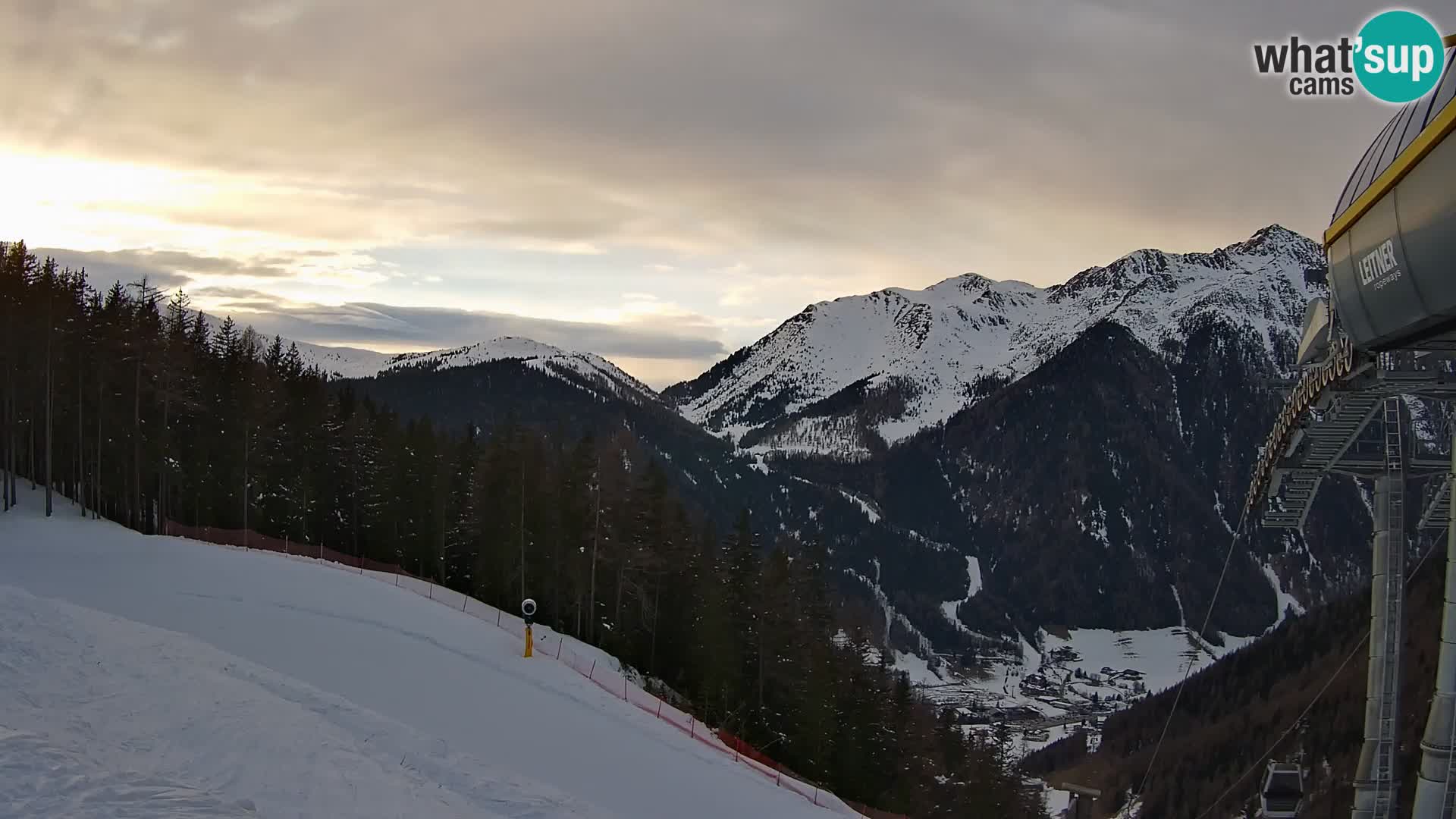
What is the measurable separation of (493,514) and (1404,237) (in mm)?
43263

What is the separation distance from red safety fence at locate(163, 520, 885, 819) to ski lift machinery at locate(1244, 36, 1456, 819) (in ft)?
45.3

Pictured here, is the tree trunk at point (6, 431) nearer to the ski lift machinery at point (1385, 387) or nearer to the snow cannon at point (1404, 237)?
the ski lift machinery at point (1385, 387)

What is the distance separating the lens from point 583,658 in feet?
119

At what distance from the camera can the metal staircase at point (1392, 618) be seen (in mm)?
13477

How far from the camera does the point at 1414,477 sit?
555 inches

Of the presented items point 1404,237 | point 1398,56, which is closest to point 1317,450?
point 1398,56

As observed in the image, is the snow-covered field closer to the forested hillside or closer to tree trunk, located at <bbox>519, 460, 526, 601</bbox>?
tree trunk, located at <bbox>519, 460, 526, 601</bbox>

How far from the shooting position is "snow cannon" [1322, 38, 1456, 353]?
25.1 feet

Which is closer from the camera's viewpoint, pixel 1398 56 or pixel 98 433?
pixel 1398 56

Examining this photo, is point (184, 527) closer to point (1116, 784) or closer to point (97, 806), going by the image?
point (97, 806)

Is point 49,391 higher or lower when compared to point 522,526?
higher

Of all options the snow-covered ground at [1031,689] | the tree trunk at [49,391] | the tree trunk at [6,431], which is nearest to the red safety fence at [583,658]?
the tree trunk at [49,391]

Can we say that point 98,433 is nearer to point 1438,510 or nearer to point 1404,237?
point 1438,510

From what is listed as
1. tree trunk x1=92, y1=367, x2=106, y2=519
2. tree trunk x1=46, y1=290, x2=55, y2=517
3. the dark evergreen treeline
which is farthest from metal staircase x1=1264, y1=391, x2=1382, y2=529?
tree trunk x1=92, y1=367, x2=106, y2=519
